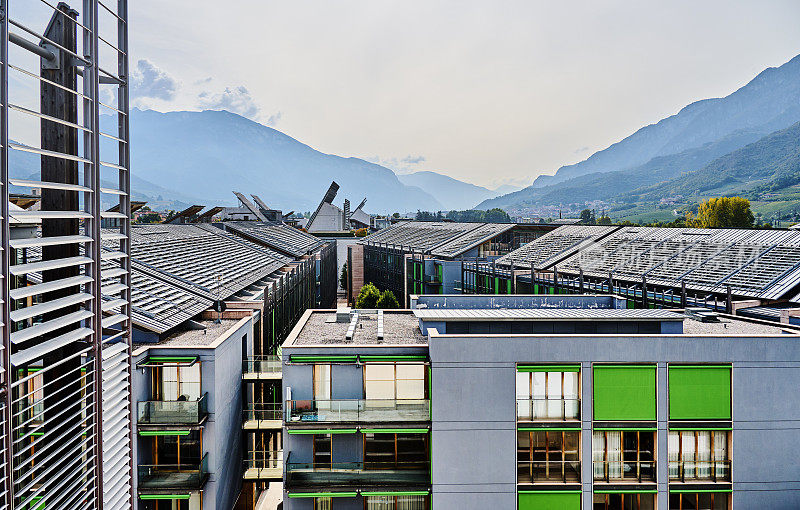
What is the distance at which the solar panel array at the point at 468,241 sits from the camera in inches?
1752

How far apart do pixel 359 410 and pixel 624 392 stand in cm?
705

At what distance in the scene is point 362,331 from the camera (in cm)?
1847

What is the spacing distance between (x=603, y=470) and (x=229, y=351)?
11134 mm

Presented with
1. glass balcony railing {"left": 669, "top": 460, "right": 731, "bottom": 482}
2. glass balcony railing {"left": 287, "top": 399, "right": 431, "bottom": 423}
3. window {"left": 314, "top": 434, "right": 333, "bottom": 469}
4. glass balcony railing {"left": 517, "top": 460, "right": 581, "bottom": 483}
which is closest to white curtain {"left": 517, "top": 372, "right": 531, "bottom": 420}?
glass balcony railing {"left": 517, "top": 460, "right": 581, "bottom": 483}

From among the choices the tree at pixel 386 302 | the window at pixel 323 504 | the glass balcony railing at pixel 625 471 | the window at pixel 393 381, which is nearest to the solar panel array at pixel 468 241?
the tree at pixel 386 302

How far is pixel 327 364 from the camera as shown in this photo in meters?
15.7

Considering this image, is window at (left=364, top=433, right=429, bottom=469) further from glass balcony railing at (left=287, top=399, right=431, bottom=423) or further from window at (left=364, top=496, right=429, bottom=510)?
window at (left=364, top=496, right=429, bottom=510)

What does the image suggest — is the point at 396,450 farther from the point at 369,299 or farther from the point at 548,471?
the point at 369,299

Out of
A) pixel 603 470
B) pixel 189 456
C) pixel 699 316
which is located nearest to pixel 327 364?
pixel 189 456

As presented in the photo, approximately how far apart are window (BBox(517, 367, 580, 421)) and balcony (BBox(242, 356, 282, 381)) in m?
7.87

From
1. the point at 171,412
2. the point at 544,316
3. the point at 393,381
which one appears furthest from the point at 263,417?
the point at 544,316

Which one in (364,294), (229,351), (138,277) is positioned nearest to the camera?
(229,351)

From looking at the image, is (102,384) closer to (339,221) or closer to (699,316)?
(699,316)

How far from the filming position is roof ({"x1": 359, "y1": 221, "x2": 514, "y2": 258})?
4603 centimetres
